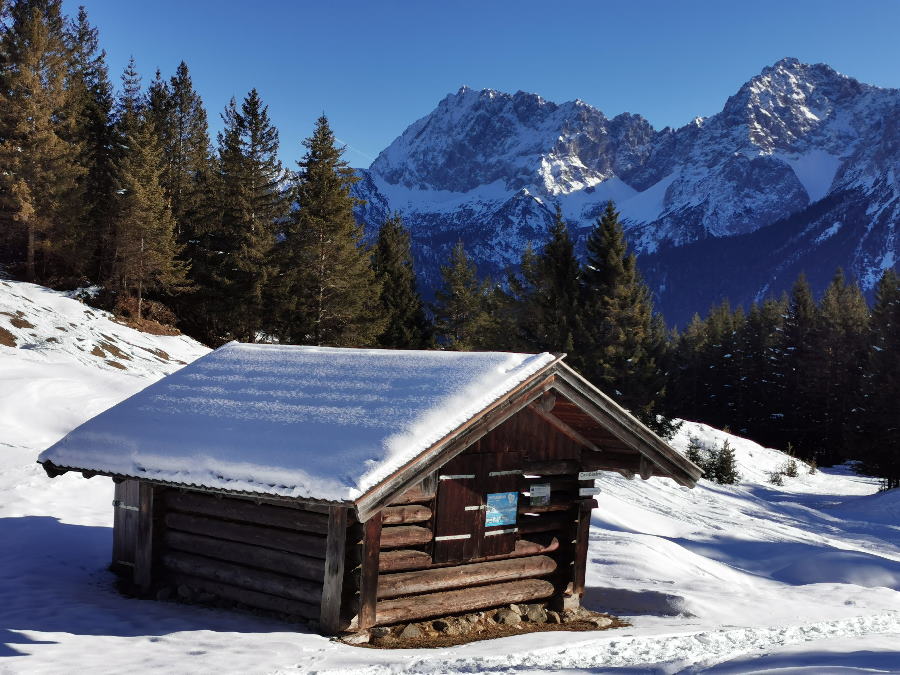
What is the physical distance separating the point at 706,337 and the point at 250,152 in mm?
49605

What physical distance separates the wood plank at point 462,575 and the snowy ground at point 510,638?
87 centimetres

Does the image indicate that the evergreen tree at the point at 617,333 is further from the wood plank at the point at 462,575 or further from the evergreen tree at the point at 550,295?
the wood plank at the point at 462,575

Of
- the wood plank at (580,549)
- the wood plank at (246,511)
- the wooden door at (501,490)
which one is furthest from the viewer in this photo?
the wood plank at (580,549)

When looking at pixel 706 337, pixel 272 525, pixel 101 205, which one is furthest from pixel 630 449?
pixel 706 337

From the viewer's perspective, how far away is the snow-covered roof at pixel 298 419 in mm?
6691

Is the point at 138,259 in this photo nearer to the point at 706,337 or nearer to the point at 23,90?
the point at 23,90

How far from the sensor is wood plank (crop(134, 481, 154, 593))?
854 cm

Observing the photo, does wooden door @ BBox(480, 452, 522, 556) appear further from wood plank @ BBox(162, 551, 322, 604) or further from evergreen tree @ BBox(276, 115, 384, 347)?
evergreen tree @ BBox(276, 115, 384, 347)

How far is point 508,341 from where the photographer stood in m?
35.0

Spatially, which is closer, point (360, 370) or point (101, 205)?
point (360, 370)

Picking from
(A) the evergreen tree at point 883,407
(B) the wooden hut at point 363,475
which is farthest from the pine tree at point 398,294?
(B) the wooden hut at point 363,475

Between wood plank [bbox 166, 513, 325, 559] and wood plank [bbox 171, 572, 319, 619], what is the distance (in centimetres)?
53

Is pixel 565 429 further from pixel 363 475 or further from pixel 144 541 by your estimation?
pixel 144 541

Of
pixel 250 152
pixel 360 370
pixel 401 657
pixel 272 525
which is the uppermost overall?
pixel 250 152
